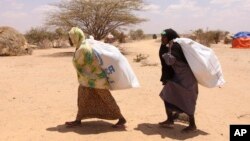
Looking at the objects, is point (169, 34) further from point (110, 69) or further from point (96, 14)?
point (96, 14)

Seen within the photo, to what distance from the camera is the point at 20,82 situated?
11.1 metres

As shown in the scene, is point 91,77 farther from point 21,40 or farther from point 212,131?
point 21,40

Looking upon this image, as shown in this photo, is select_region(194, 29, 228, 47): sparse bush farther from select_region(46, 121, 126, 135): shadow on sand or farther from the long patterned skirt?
the long patterned skirt

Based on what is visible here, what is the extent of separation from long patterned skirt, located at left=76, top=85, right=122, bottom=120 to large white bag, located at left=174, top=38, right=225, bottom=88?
51.0 inches

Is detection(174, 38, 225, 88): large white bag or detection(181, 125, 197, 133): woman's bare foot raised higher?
detection(174, 38, 225, 88): large white bag

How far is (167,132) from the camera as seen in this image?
6.04m

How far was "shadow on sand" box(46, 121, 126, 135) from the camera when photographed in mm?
5949

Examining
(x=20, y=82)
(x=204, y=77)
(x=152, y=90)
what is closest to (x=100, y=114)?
(x=204, y=77)

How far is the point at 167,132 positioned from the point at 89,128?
1201 millimetres

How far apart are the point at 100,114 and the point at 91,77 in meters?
0.65

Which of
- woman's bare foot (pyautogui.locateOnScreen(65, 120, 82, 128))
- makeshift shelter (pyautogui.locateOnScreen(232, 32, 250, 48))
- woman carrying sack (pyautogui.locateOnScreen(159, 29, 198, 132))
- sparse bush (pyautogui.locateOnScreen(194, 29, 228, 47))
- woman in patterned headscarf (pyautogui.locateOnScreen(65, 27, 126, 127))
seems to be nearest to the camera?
woman in patterned headscarf (pyautogui.locateOnScreen(65, 27, 126, 127))

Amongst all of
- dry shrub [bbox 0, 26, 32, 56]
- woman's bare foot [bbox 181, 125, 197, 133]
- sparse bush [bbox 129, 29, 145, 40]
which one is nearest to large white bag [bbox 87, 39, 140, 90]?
woman's bare foot [bbox 181, 125, 197, 133]

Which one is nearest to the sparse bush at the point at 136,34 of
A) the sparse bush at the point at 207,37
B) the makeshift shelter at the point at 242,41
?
the sparse bush at the point at 207,37

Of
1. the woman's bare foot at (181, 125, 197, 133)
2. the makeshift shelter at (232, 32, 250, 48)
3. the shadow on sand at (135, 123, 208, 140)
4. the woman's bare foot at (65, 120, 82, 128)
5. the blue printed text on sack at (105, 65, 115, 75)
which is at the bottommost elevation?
the shadow on sand at (135, 123, 208, 140)
